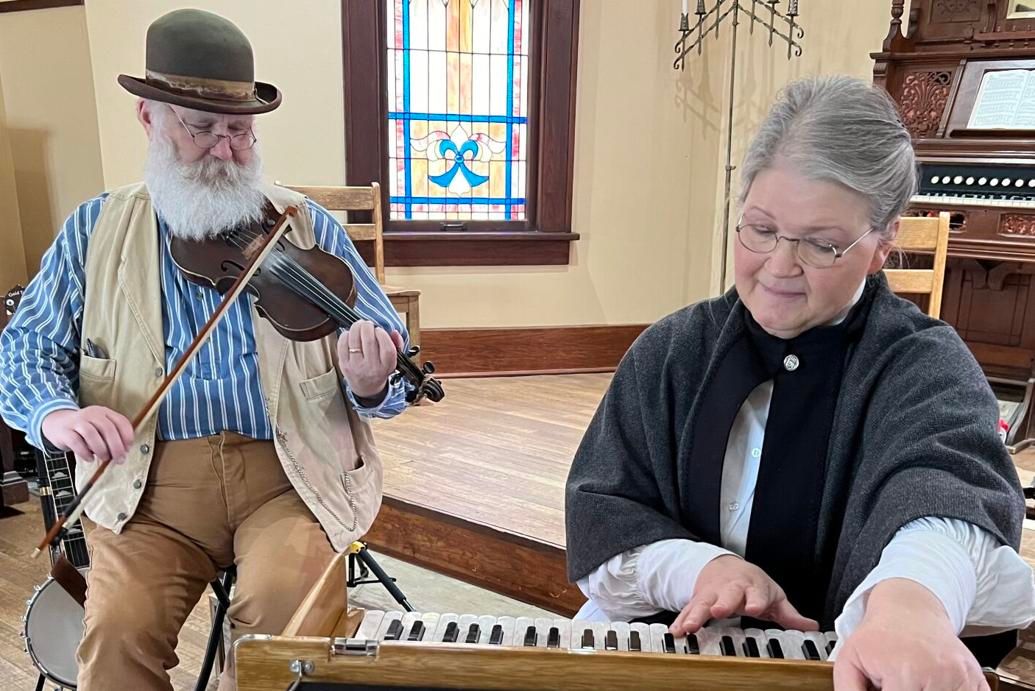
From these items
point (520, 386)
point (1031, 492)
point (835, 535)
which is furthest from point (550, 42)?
point (835, 535)

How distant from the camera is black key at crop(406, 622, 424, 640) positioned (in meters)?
0.76

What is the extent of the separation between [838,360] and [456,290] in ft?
9.92

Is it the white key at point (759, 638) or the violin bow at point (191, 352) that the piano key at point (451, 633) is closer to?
the white key at point (759, 638)

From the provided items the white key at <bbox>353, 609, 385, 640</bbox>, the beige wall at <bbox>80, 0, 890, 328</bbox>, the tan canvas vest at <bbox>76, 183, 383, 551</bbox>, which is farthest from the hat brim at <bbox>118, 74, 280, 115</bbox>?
the beige wall at <bbox>80, 0, 890, 328</bbox>

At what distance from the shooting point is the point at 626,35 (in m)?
3.84

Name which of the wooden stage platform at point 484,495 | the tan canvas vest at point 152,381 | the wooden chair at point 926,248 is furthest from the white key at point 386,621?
the wooden chair at point 926,248

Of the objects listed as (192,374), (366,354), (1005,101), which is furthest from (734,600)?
(1005,101)

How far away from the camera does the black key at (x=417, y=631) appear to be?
76 cm

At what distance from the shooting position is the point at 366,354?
4.46 ft

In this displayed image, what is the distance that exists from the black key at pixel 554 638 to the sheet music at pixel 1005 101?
10.1 feet

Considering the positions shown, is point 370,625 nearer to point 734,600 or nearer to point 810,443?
point 734,600

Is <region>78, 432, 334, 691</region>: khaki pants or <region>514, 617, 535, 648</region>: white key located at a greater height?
<region>514, 617, 535, 648</region>: white key

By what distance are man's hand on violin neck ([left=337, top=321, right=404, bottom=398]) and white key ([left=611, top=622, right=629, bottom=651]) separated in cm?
68

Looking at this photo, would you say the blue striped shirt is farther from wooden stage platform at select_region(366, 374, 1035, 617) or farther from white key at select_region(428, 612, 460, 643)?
wooden stage platform at select_region(366, 374, 1035, 617)
